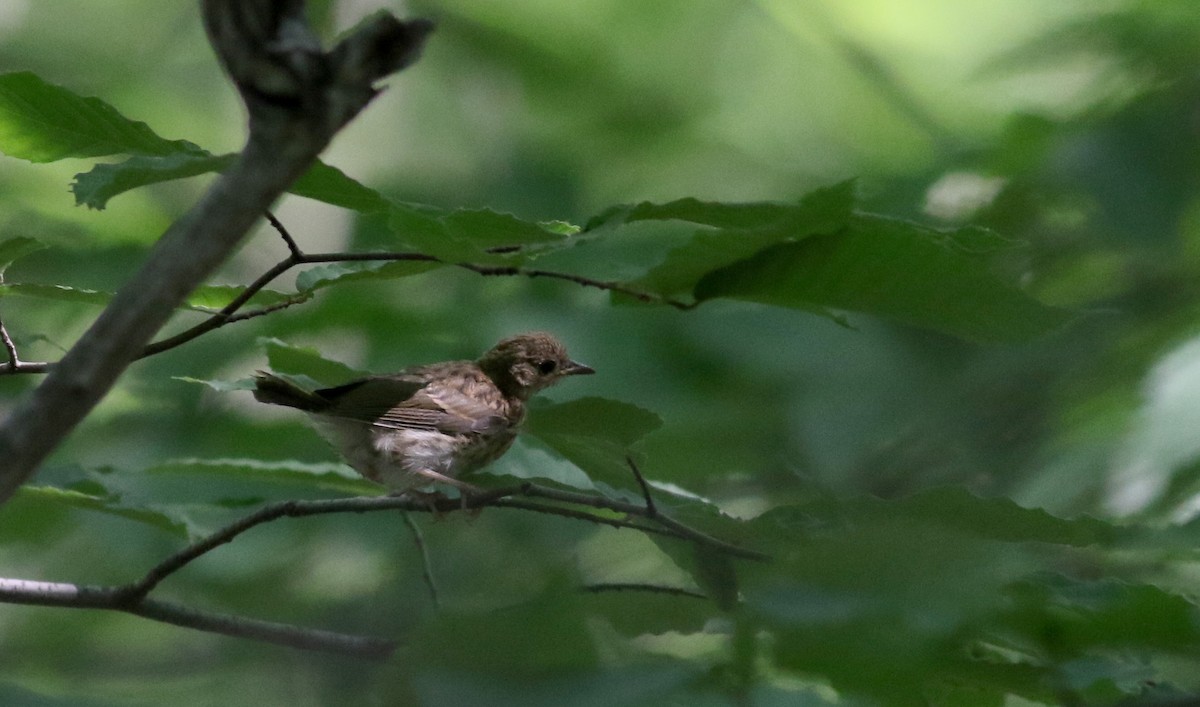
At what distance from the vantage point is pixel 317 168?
76.4 inches

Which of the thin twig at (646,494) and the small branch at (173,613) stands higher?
the thin twig at (646,494)

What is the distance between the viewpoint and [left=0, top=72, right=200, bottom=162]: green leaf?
1.99 m

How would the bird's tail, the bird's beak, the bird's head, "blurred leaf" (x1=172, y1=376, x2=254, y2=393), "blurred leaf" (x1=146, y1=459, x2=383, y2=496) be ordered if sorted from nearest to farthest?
"blurred leaf" (x1=172, y1=376, x2=254, y2=393) < "blurred leaf" (x1=146, y1=459, x2=383, y2=496) < the bird's tail < the bird's beak < the bird's head

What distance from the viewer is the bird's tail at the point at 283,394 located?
2836 mm

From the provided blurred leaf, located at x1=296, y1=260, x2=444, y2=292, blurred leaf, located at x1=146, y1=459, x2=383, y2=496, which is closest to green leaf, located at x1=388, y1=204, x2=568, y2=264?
blurred leaf, located at x1=296, y1=260, x2=444, y2=292

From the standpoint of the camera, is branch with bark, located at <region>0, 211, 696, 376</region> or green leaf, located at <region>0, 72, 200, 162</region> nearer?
branch with bark, located at <region>0, 211, 696, 376</region>

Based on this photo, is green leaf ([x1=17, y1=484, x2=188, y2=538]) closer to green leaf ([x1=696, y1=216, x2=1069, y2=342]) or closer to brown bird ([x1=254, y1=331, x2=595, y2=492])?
brown bird ([x1=254, y1=331, x2=595, y2=492])

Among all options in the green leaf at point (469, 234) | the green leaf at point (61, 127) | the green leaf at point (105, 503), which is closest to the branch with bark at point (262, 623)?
the green leaf at point (105, 503)

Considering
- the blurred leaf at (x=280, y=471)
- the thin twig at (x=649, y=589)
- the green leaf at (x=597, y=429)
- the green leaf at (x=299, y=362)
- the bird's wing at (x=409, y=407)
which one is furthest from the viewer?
the bird's wing at (x=409, y=407)

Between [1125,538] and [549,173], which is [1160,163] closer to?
[1125,538]

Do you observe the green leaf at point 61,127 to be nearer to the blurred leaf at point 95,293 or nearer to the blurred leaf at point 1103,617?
the blurred leaf at point 95,293

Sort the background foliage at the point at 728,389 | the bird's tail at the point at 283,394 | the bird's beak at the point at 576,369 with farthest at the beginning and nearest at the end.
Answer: the bird's beak at the point at 576,369 → the bird's tail at the point at 283,394 → the background foliage at the point at 728,389

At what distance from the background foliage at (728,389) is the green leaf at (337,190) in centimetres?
1

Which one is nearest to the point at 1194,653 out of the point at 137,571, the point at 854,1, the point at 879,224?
the point at 879,224
